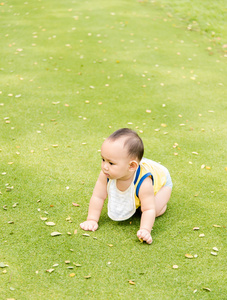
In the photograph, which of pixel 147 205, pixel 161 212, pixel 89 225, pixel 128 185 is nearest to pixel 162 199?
pixel 161 212

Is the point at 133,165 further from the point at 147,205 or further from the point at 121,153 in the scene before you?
the point at 147,205

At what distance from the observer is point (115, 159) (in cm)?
322

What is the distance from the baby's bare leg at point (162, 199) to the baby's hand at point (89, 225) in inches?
23.5

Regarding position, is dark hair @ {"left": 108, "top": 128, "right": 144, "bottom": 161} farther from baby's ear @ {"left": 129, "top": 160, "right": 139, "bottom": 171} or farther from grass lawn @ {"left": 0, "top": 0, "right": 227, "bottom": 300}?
grass lawn @ {"left": 0, "top": 0, "right": 227, "bottom": 300}

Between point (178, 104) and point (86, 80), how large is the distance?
188cm

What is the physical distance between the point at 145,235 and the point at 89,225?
0.54 m

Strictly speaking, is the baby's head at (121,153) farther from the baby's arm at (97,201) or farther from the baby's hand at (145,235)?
the baby's hand at (145,235)

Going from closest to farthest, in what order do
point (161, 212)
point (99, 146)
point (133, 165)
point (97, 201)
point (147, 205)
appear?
1. point (133, 165)
2. point (147, 205)
3. point (97, 201)
4. point (161, 212)
5. point (99, 146)

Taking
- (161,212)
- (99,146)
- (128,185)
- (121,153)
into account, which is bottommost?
(99,146)

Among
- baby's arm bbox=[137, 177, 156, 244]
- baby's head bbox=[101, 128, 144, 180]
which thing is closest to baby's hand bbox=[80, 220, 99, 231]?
baby's arm bbox=[137, 177, 156, 244]

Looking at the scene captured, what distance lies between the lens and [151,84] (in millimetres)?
7379

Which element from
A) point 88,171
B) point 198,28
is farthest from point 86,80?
point 198,28

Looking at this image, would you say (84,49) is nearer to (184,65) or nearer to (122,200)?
(184,65)

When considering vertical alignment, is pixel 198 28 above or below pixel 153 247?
below
